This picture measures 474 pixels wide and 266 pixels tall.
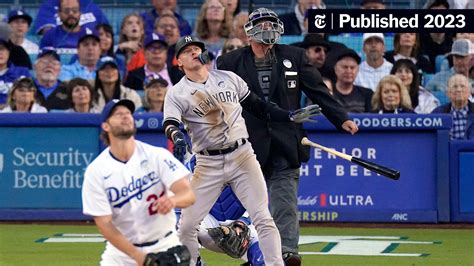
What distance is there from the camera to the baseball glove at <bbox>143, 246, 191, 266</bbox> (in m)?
7.33

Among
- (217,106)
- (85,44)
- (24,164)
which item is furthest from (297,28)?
(217,106)

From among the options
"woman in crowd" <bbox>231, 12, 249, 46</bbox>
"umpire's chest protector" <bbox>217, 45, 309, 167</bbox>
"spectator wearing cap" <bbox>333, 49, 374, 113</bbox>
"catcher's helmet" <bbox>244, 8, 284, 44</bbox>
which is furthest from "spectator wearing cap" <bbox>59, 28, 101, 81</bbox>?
"catcher's helmet" <bbox>244, 8, 284, 44</bbox>

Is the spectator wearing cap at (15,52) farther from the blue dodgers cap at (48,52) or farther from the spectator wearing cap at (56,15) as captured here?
the spectator wearing cap at (56,15)

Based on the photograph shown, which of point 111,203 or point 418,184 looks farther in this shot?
point 418,184

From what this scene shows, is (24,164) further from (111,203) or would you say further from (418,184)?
(111,203)

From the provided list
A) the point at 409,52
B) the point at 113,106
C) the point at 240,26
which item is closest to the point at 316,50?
the point at 240,26

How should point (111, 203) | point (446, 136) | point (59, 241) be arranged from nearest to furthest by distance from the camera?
point (111, 203), point (59, 241), point (446, 136)

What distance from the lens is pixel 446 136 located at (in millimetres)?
14352

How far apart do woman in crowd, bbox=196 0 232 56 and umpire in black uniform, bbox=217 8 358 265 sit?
5.26 meters

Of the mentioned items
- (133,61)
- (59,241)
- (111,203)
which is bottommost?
(59,241)

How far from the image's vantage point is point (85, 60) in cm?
1580

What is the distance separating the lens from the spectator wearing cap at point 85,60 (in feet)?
51.4

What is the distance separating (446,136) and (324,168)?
1.42 m

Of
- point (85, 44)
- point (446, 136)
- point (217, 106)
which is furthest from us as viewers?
point (85, 44)
